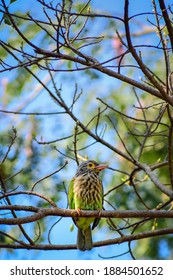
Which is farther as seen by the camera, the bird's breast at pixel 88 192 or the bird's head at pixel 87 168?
the bird's head at pixel 87 168

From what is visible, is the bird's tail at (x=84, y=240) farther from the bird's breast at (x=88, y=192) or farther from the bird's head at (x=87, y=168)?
the bird's head at (x=87, y=168)

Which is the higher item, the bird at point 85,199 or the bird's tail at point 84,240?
the bird at point 85,199

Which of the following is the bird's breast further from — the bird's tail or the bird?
the bird's tail

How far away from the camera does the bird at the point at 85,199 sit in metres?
4.25

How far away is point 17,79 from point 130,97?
1305 millimetres

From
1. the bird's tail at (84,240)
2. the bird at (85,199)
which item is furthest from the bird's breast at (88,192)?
the bird's tail at (84,240)

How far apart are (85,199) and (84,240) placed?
0.88 ft

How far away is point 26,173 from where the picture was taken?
6352 millimetres

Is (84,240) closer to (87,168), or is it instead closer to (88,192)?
(88,192)

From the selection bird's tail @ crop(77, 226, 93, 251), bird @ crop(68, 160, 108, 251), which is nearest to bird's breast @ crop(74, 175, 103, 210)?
bird @ crop(68, 160, 108, 251)

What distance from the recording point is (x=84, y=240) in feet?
13.9

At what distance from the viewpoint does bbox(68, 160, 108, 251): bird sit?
13.9 ft
